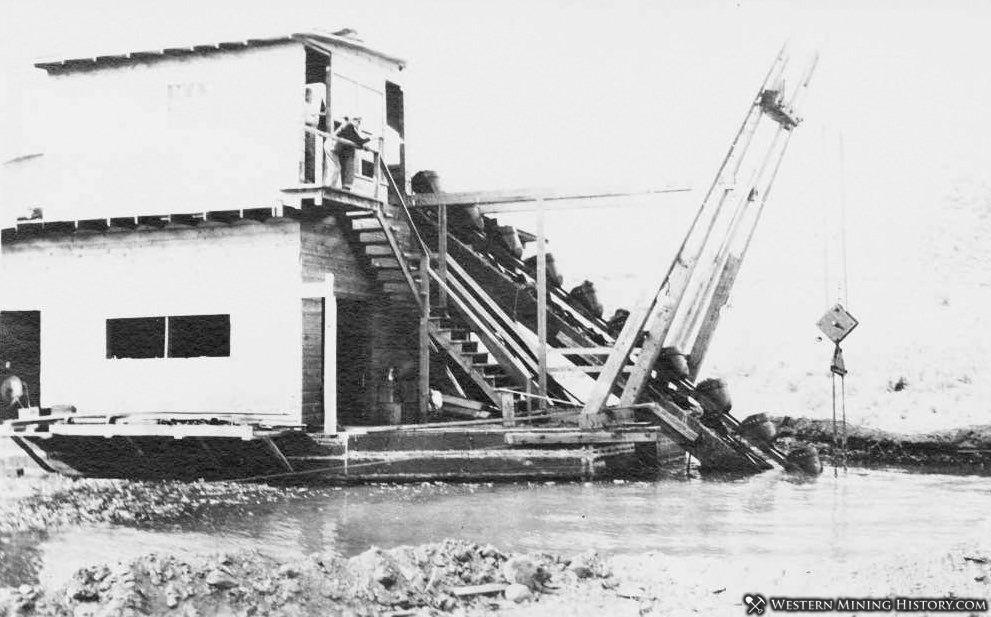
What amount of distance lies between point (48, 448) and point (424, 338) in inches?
256

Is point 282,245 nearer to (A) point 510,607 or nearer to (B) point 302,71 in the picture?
(B) point 302,71

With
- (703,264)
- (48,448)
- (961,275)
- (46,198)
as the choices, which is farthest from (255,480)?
(961,275)

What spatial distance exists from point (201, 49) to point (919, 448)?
1405 cm

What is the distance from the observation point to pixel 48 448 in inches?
651

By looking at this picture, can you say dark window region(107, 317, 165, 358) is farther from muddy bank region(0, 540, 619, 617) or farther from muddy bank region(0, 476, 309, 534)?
muddy bank region(0, 540, 619, 617)

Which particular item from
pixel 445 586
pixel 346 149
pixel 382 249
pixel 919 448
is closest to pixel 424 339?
pixel 382 249

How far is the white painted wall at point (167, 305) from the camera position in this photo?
1669cm

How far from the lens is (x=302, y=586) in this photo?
7848 millimetres

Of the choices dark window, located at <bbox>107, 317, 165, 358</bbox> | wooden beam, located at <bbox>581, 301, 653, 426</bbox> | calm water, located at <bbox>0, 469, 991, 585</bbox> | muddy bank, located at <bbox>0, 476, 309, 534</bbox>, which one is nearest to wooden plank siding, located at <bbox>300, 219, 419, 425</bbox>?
muddy bank, located at <bbox>0, 476, 309, 534</bbox>

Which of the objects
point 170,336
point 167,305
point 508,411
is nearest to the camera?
point 508,411

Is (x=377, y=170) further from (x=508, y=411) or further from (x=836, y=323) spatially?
(x=836, y=323)

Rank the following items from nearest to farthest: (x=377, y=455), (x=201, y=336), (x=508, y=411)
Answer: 1. (x=377, y=455)
2. (x=508, y=411)
3. (x=201, y=336)

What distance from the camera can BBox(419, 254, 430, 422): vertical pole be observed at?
18328 mm

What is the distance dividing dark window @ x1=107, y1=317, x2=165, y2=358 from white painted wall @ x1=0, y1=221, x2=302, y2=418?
0.37m
